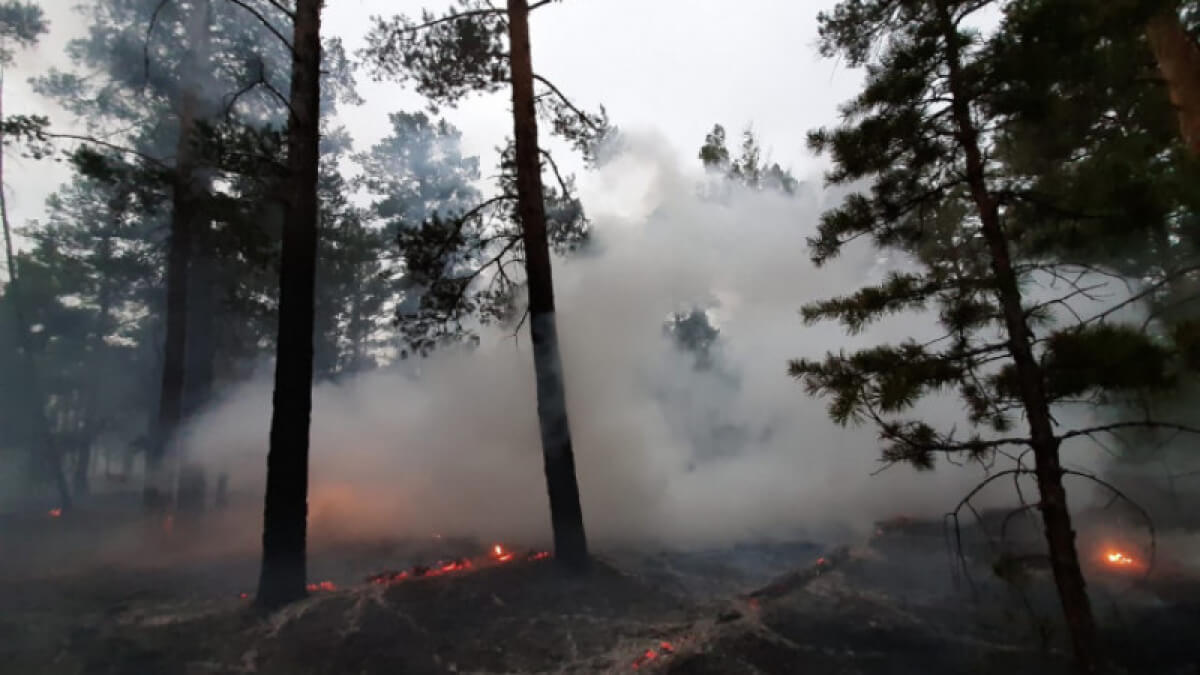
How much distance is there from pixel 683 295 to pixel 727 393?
3.15 m

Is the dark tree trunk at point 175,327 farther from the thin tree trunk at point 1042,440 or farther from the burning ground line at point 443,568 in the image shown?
the thin tree trunk at point 1042,440

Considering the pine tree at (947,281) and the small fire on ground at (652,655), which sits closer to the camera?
the pine tree at (947,281)

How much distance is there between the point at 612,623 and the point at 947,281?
4.77 meters

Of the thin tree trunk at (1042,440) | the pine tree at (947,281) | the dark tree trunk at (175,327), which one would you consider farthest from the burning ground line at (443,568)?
the dark tree trunk at (175,327)

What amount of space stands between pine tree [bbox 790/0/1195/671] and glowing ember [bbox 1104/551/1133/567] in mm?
4578

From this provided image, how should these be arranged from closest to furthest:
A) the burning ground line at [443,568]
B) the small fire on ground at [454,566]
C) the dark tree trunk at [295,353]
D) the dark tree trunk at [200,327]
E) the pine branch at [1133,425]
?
the pine branch at [1133,425], the dark tree trunk at [295,353], the burning ground line at [443,568], the small fire on ground at [454,566], the dark tree trunk at [200,327]

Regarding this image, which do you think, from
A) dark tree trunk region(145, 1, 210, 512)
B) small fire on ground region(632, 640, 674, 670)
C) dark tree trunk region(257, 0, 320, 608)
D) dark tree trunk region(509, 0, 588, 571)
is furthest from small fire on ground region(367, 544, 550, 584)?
dark tree trunk region(145, 1, 210, 512)

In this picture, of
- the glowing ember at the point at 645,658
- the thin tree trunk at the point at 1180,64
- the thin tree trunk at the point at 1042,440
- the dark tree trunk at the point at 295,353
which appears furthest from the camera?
the dark tree trunk at the point at 295,353

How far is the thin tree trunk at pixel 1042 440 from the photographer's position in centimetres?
396

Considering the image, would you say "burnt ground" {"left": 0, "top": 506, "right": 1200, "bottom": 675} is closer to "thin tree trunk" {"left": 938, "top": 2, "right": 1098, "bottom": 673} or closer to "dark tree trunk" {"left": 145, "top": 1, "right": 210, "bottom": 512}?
"thin tree trunk" {"left": 938, "top": 2, "right": 1098, "bottom": 673}

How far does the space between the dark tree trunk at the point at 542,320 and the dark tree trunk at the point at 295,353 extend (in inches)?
113

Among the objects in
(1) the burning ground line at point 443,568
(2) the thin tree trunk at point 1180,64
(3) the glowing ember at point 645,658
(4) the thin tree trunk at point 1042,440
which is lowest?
(3) the glowing ember at point 645,658

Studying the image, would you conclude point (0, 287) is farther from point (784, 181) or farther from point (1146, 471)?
point (1146, 471)

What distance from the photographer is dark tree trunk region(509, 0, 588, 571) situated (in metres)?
7.73
